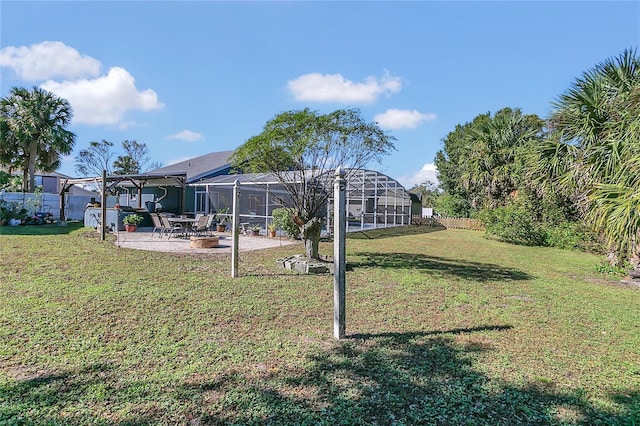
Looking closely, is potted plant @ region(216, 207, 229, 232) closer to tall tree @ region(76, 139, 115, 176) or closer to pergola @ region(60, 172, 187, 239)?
pergola @ region(60, 172, 187, 239)

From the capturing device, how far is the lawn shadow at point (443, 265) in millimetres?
7602

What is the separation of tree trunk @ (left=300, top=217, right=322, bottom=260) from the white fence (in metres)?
16.4

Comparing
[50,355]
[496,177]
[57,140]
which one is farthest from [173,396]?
[57,140]

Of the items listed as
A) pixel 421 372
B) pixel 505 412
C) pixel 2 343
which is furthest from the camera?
pixel 2 343

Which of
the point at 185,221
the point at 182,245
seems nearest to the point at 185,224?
the point at 185,221

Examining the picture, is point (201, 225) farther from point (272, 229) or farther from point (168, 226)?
point (272, 229)

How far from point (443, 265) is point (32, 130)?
22.1 m

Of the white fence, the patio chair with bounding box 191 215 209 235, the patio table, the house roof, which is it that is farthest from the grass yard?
the white fence

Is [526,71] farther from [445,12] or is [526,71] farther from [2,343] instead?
[2,343]

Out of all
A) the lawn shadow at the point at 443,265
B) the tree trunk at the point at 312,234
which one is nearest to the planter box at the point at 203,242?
the tree trunk at the point at 312,234

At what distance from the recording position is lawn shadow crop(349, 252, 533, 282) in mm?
7602

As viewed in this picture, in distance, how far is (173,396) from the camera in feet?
8.46

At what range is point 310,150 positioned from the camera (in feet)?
25.2

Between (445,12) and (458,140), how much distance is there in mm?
22904
